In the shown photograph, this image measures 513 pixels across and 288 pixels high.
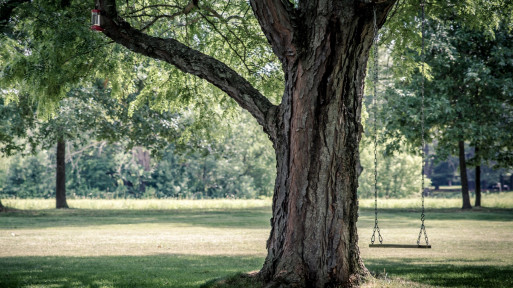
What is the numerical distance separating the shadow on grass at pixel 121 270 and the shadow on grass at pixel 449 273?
2.44m

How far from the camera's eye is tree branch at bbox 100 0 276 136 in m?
7.91

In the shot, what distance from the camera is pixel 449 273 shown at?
9336mm

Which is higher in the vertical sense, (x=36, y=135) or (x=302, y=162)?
(x=36, y=135)

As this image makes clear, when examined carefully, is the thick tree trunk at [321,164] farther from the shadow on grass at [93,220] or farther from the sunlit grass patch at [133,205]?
the sunlit grass patch at [133,205]

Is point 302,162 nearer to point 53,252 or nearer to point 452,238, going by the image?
point 53,252

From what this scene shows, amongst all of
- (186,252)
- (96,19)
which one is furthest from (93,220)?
(96,19)

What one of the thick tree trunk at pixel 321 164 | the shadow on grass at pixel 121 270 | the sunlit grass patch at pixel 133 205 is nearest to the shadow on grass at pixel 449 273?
the thick tree trunk at pixel 321 164

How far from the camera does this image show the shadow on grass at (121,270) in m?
8.43

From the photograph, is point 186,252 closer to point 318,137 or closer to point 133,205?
point 318,137

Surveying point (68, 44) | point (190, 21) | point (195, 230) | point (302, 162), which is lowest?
point (195, 230)

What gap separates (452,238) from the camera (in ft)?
52.3

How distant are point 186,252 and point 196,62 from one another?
614 centimetres

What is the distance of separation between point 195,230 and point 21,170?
38.2 metres

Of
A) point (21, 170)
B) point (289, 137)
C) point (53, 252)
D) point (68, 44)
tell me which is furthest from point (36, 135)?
point (21, 170)
